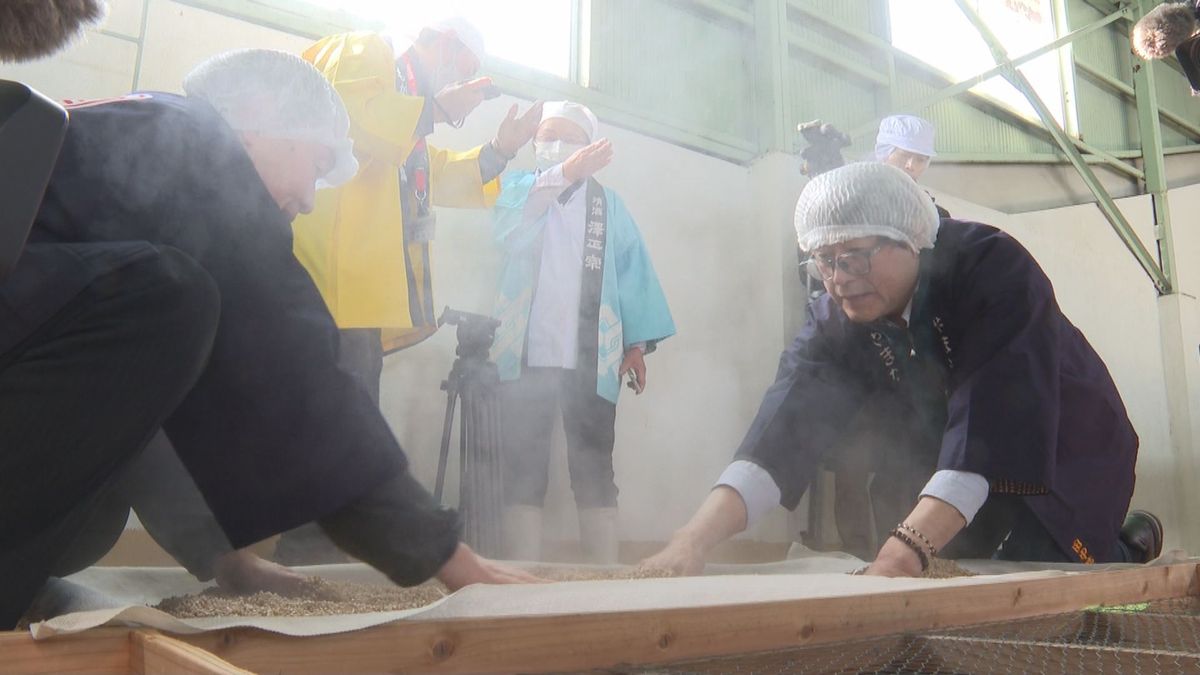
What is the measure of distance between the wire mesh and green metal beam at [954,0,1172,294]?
3575 millimetres

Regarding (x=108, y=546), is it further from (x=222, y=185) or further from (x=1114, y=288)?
(x=1114, y=288)

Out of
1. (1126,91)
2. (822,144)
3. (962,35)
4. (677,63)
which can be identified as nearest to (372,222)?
(822,144)

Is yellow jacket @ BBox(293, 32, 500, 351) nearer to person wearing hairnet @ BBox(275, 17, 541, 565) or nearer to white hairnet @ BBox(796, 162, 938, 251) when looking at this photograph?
person wearing hairnet @ BBox(275, 17, 541, 565)

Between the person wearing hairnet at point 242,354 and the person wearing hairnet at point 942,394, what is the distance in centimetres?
60

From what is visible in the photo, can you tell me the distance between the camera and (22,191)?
588mm

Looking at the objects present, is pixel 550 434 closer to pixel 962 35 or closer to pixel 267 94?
pixel 267 94

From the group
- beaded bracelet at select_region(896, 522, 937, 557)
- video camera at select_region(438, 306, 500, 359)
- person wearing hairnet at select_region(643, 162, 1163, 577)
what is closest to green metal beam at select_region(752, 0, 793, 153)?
video camera at select_region(438, 306, 500, 359)

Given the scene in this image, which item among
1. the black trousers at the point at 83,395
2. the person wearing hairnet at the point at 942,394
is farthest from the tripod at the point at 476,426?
the black trousers at the point at 83,395

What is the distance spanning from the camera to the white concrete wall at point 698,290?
7.46ft

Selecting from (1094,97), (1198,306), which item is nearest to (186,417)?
(1198,306)

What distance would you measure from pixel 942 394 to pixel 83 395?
1.36 meters

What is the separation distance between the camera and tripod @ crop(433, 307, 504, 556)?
7.07 ft

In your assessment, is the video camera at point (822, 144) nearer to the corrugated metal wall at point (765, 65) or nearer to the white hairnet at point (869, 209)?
the corrugated metal wall at point (765, 65)

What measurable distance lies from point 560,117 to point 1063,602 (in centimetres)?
173
